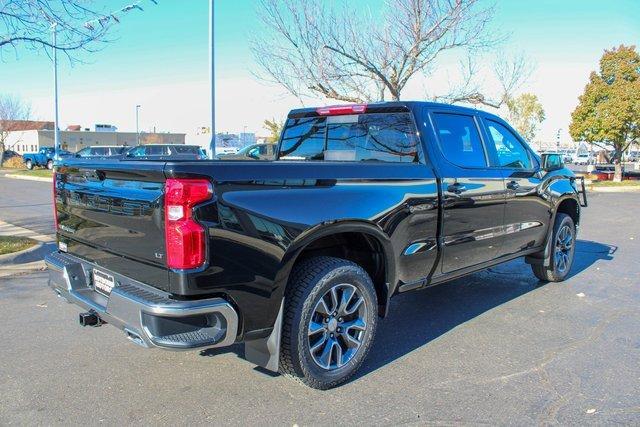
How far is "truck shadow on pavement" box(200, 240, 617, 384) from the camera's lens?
4418mm

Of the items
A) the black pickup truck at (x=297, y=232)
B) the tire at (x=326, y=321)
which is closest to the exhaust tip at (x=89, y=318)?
the black pickup truck at (x=297, y=232)

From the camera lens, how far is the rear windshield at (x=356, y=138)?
15.0 feet

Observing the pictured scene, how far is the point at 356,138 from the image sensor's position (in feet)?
15.9

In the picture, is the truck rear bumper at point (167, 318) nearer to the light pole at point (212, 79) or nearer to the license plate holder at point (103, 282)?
the license plate holder at point (103, 282)

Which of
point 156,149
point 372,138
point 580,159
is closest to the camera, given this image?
point 372,138

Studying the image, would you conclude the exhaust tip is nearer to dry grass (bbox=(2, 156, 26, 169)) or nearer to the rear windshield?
the rear windshield

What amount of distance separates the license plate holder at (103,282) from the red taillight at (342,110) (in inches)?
95.9

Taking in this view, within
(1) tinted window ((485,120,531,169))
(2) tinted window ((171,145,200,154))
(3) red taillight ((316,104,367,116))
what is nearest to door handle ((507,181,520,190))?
(1) tinted window ((485,120,531,169))

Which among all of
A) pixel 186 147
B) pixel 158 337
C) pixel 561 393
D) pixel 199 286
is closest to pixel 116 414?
pixel 158 337

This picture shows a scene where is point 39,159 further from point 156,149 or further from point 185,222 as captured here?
point 185,222

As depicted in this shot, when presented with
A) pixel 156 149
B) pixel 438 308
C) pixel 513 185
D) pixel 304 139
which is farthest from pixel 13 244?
pixel 156 149

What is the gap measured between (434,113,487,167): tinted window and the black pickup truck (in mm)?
16

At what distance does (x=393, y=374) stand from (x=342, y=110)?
231 cm

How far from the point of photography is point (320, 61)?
15977 mm
